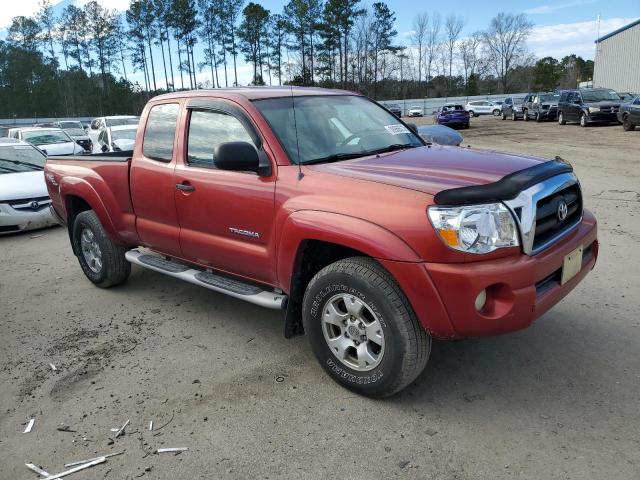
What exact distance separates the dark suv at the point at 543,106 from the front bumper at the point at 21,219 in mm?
28081

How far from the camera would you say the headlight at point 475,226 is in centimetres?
281

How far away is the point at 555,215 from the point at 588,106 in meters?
25.0

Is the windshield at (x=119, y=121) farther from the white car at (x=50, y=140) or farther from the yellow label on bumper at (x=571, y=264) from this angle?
the yellow label on bumper at (x=571, y=264)

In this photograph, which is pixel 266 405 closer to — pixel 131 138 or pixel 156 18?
pixel 131 138

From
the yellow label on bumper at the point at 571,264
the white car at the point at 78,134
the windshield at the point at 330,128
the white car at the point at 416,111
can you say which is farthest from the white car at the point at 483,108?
the yellow label on bumper at the point at 571,264

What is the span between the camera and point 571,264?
3264 millimetres

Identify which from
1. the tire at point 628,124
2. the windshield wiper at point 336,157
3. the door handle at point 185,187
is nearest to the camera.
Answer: the windshield wiper at point 336,157

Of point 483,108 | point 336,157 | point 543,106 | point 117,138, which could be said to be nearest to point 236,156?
point 336,157

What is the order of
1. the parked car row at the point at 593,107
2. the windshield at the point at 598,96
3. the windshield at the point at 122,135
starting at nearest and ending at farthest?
the windshield at the point at 122,135
the parked car row at the point at 593,107
the windshield at the point at 598,96

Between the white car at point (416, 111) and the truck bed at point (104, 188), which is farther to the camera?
the white car at point (416, 111)

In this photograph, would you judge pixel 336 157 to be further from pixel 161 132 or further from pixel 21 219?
pixel 21 219

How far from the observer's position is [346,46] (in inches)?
2744

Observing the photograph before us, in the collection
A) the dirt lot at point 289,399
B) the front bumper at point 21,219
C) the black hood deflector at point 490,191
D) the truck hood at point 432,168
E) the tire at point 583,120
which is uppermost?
the truck hood at point 432,168

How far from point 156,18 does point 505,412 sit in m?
73.3
